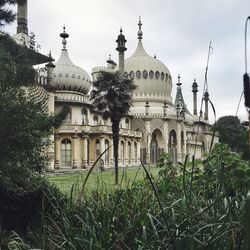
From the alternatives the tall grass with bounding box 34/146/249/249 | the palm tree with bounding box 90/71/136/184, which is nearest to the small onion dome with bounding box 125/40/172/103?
the palm tree with bounding box 90/71/136/184

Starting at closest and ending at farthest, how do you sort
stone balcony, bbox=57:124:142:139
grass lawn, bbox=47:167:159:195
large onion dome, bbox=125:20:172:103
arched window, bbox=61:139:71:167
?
grass lawn, bbox=47:167:159:195 < stone balcony, bbox=57:124:142:139 < arched window, bbox=61:139:71:167 < large onion dome, bbox=125:20:172:103

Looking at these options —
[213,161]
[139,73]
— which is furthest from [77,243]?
[139,73]

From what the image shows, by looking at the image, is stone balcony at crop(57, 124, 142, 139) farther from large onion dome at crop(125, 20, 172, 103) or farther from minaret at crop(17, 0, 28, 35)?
large onion dome at crop(125, 20, 172, 103)

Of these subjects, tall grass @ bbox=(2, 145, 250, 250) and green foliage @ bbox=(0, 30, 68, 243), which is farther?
green foliage @ bbox=(0, 30, 68, 243)

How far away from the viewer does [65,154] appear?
36.3 m

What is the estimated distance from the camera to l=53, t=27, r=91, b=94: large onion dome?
39875 millimetres

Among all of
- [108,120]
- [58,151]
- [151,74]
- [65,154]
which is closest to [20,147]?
[58,151]

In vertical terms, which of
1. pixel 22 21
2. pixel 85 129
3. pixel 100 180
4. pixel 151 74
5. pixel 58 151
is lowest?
pixel 100 180

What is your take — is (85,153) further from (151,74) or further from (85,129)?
(151,74)

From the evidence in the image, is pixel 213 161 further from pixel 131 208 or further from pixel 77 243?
pixel 77 243

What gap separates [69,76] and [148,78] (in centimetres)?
1441

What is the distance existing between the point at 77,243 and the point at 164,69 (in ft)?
171

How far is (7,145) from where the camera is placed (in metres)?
8.53

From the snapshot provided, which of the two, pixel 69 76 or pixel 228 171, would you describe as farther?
pixel 69 76
